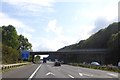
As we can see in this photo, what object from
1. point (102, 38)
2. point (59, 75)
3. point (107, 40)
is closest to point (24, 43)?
point (107, 40)

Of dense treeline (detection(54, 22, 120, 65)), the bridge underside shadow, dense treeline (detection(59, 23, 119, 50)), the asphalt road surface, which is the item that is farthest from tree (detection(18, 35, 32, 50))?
the asphalt road surface

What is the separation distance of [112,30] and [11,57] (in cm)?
9805

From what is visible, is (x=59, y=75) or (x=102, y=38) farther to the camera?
(x=102, y=38)

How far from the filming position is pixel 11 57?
87.8 m

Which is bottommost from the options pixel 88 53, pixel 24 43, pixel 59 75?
pixel 59 75

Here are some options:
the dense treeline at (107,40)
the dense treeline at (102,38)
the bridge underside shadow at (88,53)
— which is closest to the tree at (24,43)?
the bridge underside shadow at (88,53)

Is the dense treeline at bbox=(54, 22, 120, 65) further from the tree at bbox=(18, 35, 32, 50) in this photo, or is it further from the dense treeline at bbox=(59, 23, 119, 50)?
the tree at bbox=(18, 35, 32, 50)

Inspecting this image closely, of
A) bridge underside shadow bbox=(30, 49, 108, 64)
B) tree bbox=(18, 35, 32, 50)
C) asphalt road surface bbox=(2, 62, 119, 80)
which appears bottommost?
asphalt road surface bbox=(2, 62, 119, 80)

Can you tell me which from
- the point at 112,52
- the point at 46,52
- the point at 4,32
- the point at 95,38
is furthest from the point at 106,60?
the point at 95,38

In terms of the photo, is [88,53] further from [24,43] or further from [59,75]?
[59,75]

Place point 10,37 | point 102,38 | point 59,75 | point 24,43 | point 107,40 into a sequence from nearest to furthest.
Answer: point 59,75, point 10,37, point 24,43, point 107,40, point 102,38

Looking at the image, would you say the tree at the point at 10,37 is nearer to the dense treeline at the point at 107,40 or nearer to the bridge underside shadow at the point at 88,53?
the bridge underside shadow at the point at 88,53

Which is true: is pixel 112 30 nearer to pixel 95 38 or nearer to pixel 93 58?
pixel 95 38

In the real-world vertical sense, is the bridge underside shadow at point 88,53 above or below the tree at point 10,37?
below
